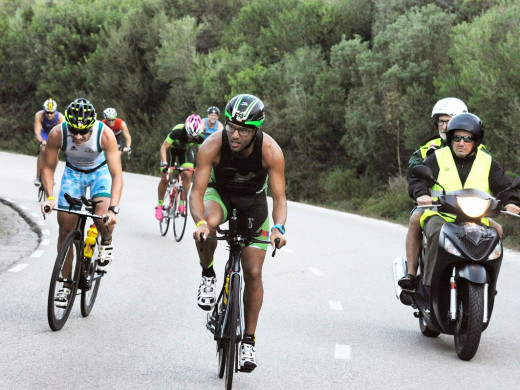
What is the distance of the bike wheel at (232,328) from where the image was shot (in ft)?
19.6

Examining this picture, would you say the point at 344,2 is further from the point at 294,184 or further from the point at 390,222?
the point at 390,222

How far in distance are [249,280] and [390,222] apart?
1488cm

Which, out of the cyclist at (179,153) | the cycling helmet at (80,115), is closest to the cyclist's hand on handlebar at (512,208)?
the cycling helmet at (80,115)

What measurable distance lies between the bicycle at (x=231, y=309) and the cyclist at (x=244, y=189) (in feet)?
0.43

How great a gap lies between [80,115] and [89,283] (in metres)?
1.55

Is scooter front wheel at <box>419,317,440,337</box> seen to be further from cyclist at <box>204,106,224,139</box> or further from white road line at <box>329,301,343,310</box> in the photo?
cyclist at <box>204,106,224,139</box>

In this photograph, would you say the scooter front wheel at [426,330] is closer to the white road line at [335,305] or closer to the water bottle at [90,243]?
the white road line at [335,305]

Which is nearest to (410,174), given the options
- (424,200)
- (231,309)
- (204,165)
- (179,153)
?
(424,200)

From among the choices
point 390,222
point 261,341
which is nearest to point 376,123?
point 390,222

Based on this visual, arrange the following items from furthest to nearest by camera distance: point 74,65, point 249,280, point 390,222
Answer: point 74,65 → point 390,222 → point 249,280

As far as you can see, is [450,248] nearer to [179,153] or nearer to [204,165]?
[204,165]

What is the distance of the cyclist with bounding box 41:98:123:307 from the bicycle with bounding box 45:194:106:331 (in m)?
0.09

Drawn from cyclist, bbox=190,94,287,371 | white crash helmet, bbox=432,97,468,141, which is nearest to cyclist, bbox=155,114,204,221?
white crash helmet, bbox=432,97,468,141

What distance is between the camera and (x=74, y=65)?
4478 cm
